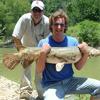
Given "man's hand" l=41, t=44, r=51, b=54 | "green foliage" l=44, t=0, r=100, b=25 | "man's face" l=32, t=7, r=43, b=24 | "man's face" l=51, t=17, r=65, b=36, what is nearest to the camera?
"man's hand" l=41, t=44, r=51, b=54

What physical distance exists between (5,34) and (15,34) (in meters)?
69.1

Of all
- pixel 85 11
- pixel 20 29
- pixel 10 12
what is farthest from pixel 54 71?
pixel 10 12

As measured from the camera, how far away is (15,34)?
30.5 ft

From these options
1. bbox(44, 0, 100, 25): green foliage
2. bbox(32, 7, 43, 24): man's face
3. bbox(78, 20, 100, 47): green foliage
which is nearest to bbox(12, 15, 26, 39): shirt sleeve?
bbox(32, 7, 43, 24): man's face

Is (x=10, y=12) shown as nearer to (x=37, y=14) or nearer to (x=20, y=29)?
(x=20, y=29)

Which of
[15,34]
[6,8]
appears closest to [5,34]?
[6,8]

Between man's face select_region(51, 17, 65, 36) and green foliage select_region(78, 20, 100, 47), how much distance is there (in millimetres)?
45871

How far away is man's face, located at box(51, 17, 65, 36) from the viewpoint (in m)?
6.70

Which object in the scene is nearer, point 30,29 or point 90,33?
point 30,29

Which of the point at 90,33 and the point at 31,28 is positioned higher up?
the point at 31,28

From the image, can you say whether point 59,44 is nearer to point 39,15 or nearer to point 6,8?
point 39,15

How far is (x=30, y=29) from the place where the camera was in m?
9.17

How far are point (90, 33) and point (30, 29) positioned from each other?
48646 mm

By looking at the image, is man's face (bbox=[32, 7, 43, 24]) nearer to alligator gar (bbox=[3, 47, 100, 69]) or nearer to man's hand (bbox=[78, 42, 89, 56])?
alligator gar (bbox=[3, 47, 100, 69])
